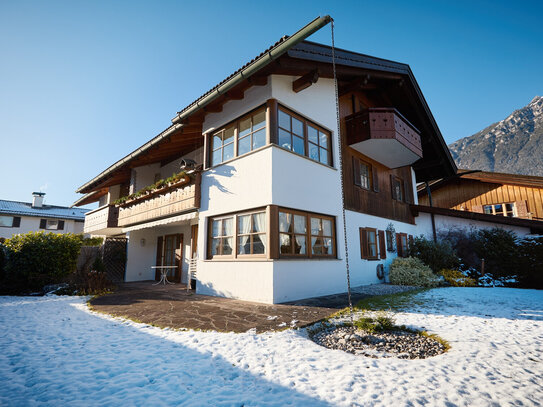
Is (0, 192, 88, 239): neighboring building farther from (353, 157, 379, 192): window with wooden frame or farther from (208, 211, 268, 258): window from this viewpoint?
(353, 157, 379, 192): window with wooden frame

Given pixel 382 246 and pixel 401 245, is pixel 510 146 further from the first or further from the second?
pixel 382 246

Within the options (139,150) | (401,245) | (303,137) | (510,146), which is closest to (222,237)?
(303,137)

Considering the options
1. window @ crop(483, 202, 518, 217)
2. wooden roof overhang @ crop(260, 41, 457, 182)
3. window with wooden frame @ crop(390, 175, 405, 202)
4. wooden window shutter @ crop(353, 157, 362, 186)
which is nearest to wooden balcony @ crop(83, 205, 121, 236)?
wooden roof overhang @ crop(260, 41, 457, 182)

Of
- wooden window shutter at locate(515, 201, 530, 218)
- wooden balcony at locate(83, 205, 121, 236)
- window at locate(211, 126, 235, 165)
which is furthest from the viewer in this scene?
wooden window shutter at locate(515, 201, 530, 218)

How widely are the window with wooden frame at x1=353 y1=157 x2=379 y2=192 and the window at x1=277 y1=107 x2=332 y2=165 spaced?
2.15 m

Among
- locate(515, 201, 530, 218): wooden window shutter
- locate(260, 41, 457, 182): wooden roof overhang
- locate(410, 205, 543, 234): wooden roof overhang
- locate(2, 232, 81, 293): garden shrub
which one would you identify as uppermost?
locate(260, 41, 457, 182): wooden roof overhang

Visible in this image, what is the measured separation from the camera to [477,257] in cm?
1355

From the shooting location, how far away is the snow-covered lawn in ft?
8.36

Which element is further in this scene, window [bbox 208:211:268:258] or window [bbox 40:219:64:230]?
window [bbox 40:219:64:230]

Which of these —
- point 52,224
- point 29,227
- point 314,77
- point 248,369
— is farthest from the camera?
point 52,224

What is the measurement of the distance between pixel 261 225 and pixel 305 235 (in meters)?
1.54

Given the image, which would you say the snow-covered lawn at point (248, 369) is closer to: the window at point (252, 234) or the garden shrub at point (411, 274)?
the window at point (252, 234)

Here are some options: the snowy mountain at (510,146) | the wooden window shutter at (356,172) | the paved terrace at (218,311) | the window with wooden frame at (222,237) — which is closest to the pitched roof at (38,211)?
the paved terrace at (218,311)

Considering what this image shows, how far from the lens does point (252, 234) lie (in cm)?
782
